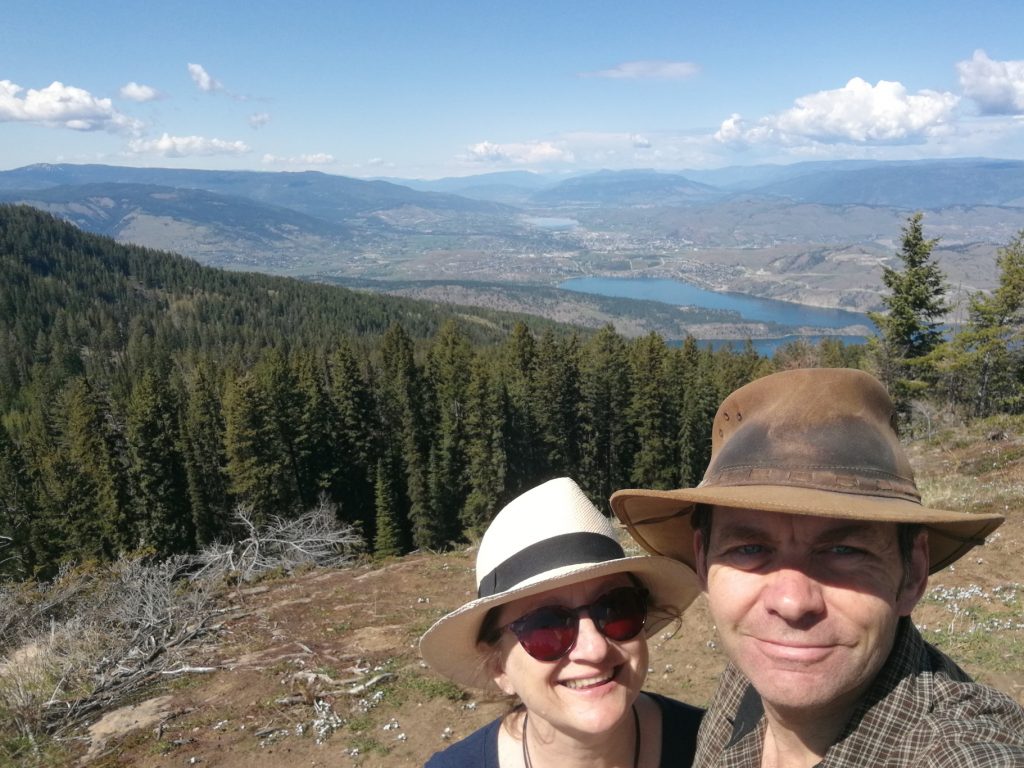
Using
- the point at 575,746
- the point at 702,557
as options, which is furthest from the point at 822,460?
the point at 575,746

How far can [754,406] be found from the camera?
6.89ft

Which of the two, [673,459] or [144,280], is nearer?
→ [673,459]

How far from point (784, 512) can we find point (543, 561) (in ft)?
3.46

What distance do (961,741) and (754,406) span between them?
105 centimetres

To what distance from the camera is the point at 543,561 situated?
251 centimetres

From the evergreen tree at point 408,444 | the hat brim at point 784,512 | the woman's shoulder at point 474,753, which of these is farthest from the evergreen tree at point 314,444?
the hat brim at point 784,512

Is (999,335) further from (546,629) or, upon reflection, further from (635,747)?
(546,629)

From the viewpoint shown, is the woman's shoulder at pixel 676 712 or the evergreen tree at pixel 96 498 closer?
the woman's shoulder at pixel 676 712

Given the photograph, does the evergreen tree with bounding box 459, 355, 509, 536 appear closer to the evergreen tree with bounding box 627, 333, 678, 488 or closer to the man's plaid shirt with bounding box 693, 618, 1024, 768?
the evergreen tree with bounding box 627, 333, 678, 488

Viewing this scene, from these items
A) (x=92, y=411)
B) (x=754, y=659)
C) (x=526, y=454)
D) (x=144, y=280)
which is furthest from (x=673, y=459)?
(x=144, y=280)

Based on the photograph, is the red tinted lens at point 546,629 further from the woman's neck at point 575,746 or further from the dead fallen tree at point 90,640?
the dead fallen tree at point 90,640

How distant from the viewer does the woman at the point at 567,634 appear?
8.23 feet

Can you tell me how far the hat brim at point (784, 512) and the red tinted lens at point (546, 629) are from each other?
472 mm

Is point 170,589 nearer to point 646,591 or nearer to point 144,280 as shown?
point 646,591
